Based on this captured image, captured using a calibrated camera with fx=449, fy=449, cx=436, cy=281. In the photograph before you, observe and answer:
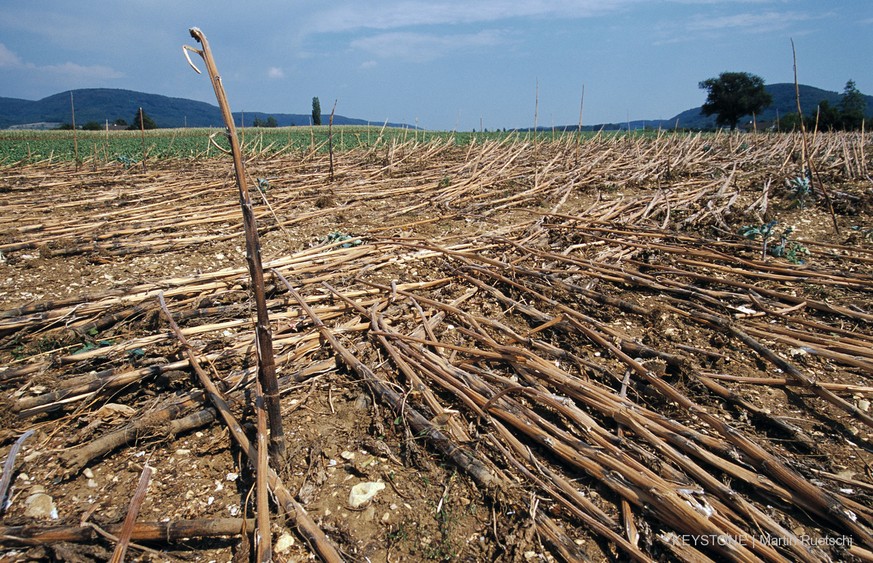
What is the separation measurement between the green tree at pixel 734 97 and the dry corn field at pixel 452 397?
54.9 metres

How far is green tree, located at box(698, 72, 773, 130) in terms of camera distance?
47.6 m

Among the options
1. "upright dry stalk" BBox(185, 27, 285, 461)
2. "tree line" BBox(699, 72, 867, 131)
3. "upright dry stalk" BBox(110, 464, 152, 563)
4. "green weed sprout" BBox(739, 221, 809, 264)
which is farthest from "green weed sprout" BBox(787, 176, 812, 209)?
"tree line" BBox(699, 72, 867, 131)

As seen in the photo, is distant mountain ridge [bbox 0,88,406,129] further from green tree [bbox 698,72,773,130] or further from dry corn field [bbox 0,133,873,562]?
dry corn field [bbox 0,133,873,562]

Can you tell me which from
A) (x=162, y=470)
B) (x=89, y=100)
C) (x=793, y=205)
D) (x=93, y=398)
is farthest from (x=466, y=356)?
(x=89, y=100)

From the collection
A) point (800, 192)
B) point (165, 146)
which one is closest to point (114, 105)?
point (165, 146)

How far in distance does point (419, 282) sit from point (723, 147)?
1322 cm

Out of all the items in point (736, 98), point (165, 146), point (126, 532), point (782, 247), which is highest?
point (736, 98)

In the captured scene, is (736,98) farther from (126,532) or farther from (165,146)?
(126,532)

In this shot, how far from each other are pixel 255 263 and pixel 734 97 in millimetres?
60641

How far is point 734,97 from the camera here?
48.5 metres

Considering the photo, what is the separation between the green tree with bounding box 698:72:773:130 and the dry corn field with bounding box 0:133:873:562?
54.9m

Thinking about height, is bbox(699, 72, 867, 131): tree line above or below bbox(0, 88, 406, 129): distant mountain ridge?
below

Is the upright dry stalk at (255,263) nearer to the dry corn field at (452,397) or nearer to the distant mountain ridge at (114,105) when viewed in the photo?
the dry corn field at (452,397)

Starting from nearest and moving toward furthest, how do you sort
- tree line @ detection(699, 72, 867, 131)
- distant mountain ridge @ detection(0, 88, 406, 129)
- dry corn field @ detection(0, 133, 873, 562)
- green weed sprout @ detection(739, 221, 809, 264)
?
1. dry corn field @ detection(0, 133, 873, 562)
2. green weed sprout @ detection(739, 221, 809, 264)
3. tree line @ detection(699, 72, 867, 131)
4. distant mountain ridge @ detection(0, 88, 406, 129)
